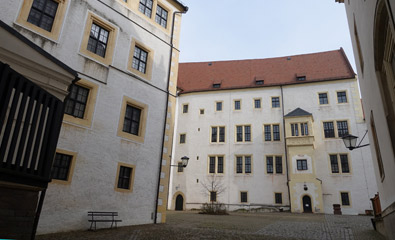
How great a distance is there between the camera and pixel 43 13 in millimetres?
11234

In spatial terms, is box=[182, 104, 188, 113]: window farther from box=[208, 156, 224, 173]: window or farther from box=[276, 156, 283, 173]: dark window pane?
box=[276, 156, 283, 173]: dark window pane

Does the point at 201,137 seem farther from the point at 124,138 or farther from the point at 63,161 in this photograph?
the point at 63,161

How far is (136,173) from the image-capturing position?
1288cm

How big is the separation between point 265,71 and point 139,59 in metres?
25.5

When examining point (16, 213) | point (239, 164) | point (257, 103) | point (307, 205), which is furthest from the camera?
point (257, 103)

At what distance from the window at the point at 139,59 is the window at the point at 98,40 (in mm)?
1735

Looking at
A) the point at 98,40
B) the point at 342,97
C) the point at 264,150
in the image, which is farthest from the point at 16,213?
the point at 342,97

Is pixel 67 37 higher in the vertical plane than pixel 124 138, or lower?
higher

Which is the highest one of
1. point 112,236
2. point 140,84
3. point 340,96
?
point 340,96

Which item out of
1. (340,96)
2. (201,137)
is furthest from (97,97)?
(340,96)

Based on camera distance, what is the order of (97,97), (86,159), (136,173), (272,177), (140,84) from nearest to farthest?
(86,159) < (97,97) < (136,173) < (140,84) < (272,177)

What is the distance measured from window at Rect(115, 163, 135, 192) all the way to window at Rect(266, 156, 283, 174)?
21.7 metres

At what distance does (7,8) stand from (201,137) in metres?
26.5

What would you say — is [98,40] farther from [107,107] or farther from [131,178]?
[131,178]
